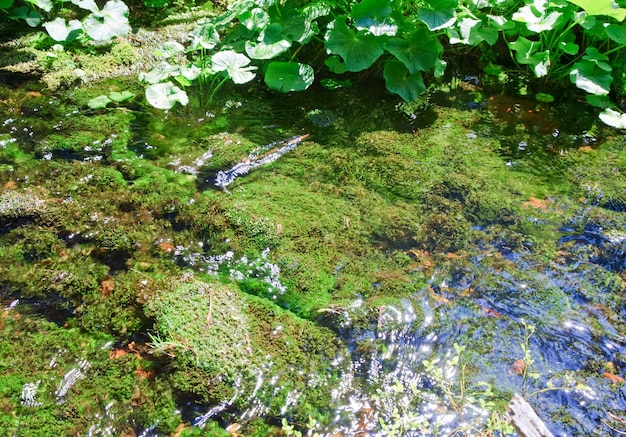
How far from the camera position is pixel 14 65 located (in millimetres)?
4141

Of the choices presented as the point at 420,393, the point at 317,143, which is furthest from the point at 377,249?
the point at 317,143

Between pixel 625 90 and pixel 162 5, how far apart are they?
14.0 feet

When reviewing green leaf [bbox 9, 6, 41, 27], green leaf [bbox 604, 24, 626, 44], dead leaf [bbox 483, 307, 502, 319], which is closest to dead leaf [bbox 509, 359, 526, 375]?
dead leaf [bbox 483, 307, 502, 319]

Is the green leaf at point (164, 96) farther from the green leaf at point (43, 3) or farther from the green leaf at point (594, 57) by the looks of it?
the green leaf at point (594, 57)

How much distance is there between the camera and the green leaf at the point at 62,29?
13.7ft

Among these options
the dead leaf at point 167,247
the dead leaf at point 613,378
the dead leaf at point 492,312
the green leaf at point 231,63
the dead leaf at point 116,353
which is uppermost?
the green leaf at point 231,63

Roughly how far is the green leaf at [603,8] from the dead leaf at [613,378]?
8.39 feet

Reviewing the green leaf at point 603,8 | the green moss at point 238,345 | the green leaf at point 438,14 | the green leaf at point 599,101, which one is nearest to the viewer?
the green moss at point 238,345

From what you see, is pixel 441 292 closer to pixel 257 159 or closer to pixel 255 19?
pixel 257 159

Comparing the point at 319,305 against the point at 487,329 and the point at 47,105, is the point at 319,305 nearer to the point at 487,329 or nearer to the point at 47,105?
the point at 487,329

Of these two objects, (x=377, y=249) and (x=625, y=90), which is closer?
(x=377, y=249)

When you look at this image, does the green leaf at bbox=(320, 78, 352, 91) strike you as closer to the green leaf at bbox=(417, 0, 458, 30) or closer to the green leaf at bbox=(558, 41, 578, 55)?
the green leaf at bbox=(417, 0, 458, 30)

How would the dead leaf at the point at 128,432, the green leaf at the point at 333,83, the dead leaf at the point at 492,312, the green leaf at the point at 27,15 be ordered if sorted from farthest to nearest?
the green leaf at the point at 27,15 < the green leaf at the point at 333,83 < the dead leaf at the point at 492,312 < the dead leaf at the point at 128,432

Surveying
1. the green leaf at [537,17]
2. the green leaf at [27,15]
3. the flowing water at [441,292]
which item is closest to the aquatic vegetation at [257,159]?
the flowing water at [441,292]
